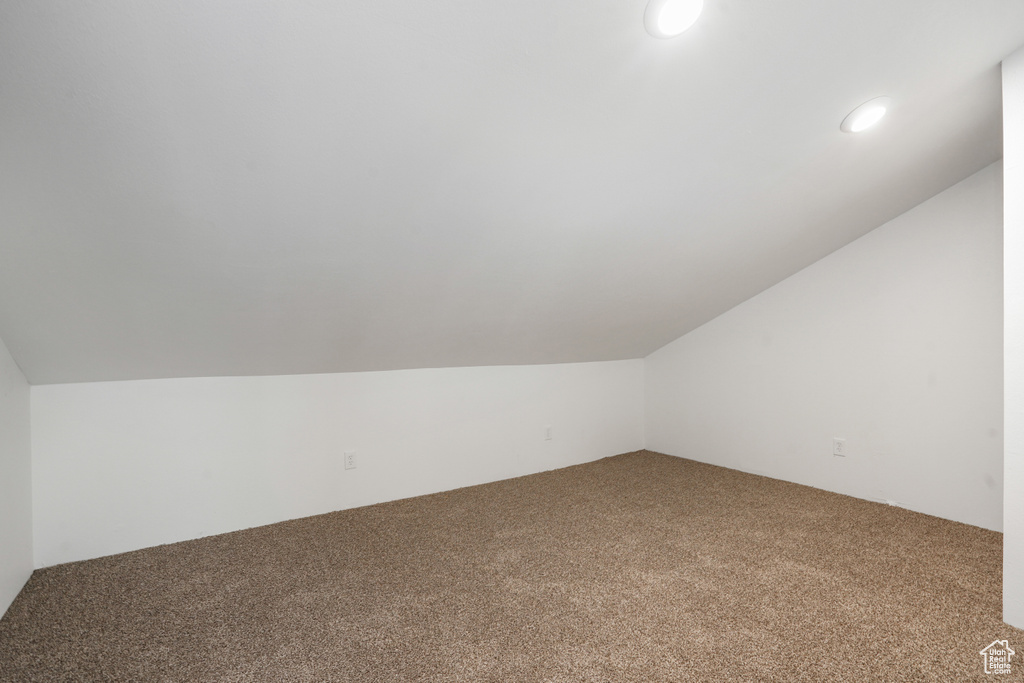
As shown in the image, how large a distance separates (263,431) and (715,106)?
8.85 feet

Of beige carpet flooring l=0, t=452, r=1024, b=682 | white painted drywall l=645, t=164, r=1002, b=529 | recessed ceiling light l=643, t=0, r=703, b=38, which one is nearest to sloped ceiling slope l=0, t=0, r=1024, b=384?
recessed ceiling light l=643, t=0, r=703, b=38

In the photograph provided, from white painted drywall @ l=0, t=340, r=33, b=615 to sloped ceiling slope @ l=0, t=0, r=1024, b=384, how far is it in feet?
0.32

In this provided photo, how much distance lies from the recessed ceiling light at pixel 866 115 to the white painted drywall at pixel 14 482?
3.47 m

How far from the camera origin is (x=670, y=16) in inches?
55.9

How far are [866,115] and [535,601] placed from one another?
234 centimetres

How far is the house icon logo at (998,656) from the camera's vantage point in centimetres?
158

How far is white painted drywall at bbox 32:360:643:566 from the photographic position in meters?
2.39

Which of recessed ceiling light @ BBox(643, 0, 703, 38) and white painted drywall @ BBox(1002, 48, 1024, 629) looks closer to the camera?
recessed ceiling light @ BBox(643, 0, 703, 38)

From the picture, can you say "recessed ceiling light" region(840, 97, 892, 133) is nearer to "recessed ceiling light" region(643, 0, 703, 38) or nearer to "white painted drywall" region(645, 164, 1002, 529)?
"recessed ceiling light" region(643, 0, 703, 38)

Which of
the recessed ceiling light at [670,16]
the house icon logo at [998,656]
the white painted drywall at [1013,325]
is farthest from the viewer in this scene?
the white painted drywall at [1013,325]

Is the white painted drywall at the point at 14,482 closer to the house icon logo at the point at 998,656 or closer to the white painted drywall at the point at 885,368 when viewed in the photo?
the house icon logo at the point at 998,656

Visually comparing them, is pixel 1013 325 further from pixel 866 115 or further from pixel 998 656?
pixel 998 656

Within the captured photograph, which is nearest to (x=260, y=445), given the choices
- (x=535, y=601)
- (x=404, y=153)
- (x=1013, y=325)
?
(x=535, y=601)

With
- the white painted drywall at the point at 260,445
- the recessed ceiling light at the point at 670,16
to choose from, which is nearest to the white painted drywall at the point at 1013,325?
the recessed ceiling light at the point at 670,16
